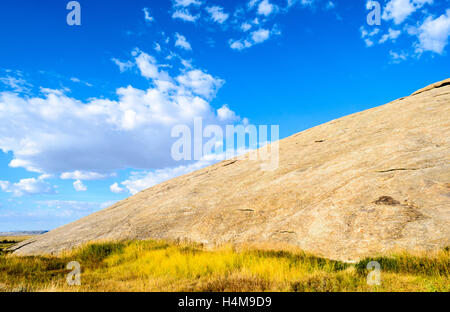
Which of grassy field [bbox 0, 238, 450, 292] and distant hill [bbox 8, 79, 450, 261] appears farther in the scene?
distant hill [bbox 8, 79, 450, 261]

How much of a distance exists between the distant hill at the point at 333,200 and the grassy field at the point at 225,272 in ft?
2.01

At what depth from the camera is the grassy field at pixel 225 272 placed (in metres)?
7.13

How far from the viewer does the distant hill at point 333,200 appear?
9047 millimetres

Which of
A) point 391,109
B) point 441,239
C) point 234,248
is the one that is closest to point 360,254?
point 441,239

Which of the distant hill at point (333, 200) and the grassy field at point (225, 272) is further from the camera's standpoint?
the distant hill at point (333, 200)

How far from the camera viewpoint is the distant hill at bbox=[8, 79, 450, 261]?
9047 millimetres

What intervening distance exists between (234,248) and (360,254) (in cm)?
444

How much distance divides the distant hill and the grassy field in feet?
2.01

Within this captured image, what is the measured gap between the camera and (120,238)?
13742mm

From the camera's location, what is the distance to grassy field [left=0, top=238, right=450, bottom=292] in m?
7.13

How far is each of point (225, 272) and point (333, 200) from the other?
5.21m

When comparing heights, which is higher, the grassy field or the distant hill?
the distant hill

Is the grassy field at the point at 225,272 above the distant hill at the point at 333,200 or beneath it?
beneath
